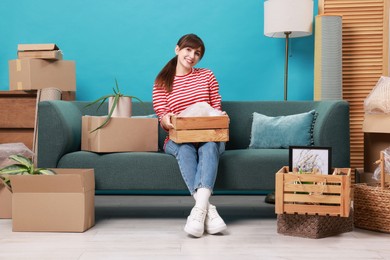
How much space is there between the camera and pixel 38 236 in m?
2.58

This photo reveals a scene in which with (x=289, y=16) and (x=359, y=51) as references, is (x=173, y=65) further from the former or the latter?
(x=359, y=51)

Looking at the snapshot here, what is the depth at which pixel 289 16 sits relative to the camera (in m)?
3.81

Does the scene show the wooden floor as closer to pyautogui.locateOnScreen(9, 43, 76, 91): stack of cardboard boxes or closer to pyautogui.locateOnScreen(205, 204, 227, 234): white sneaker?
pyautogui.locateOnScreen(205, 204, 227, 234): white sneaker

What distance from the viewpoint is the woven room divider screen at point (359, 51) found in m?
4.09

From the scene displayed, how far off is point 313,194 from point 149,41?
2.14 m

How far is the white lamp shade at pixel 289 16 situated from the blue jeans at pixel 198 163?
1.34 meters

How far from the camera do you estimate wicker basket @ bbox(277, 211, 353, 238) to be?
8.35 ft

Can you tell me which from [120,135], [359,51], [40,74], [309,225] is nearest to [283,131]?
[309,225]

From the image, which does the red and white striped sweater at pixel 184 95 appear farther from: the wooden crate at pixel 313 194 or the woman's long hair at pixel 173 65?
the wooden crate at pixel 313 194

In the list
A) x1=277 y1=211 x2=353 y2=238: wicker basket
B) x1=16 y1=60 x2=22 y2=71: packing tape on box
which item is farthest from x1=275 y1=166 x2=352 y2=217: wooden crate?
x1=16 y1=60 x2=22 y2=71: packing tape on box

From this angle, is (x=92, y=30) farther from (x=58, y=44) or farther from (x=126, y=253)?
(x=126, y=253)

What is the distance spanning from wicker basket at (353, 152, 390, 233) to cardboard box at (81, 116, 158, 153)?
1110 millimetres

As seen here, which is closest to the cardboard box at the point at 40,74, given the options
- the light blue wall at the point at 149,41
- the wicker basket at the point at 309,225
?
the light blue wall at the point at 149,41

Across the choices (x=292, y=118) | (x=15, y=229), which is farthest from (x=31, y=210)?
(x=292, y=118)
